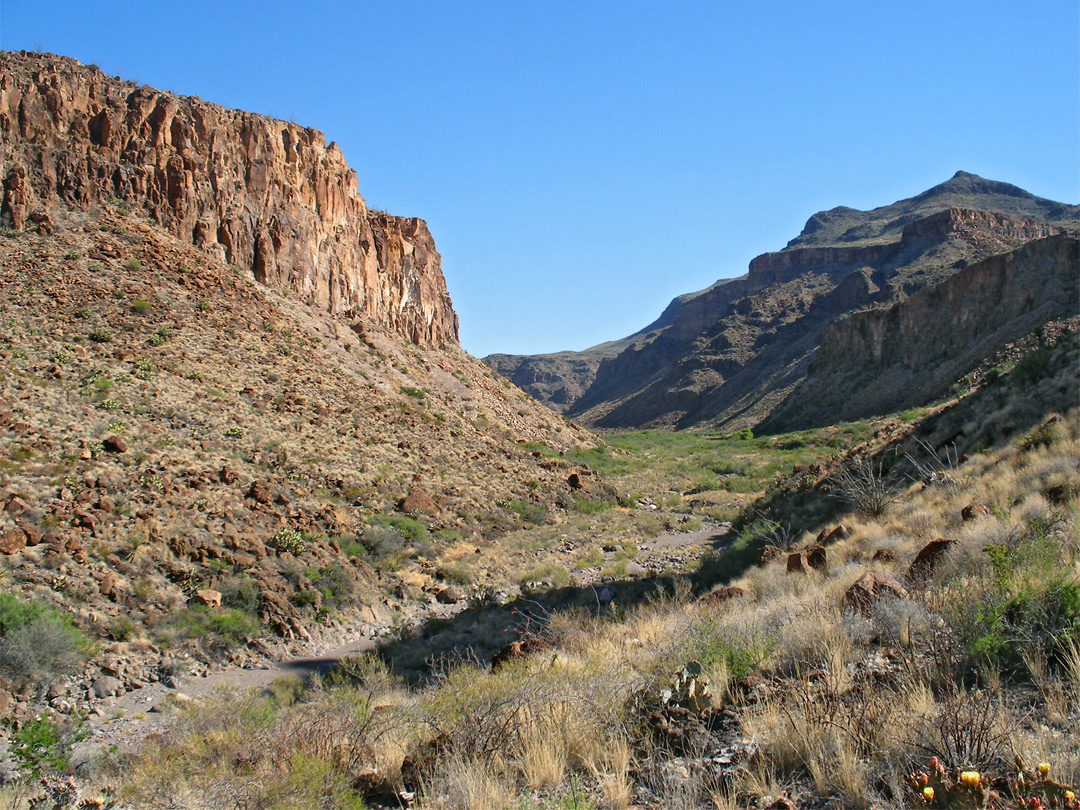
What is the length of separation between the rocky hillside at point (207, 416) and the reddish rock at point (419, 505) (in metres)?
0.09

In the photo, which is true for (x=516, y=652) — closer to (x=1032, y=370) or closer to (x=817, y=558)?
(x=817, y=558)

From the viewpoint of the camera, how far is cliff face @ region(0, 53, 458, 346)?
26094mm

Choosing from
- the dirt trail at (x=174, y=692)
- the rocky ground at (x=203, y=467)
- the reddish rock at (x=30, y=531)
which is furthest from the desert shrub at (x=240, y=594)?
the reddish rock at (x=30, y=531)

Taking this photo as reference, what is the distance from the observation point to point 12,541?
444 inches

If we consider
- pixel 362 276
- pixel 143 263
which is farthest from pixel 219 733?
pixel 362 276

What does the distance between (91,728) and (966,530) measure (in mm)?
10768

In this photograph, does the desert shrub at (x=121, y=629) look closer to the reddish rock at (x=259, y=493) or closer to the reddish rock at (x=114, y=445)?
the reddish rock at (x=259, y=493)

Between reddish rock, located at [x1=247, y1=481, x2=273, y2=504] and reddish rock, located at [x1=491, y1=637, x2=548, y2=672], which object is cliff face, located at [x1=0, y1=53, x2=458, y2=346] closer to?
reddish rock, located at [x1=247, y1=481, x2=273, y2=504]

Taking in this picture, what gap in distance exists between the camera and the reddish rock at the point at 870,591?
608 centimetres

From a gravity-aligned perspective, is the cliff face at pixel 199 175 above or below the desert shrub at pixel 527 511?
above

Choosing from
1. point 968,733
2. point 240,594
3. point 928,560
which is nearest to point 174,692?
point 240,594

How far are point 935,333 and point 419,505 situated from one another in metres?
53.4

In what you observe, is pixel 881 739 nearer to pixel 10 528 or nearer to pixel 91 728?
pixel 91 728

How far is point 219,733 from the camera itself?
6297 millimetres
